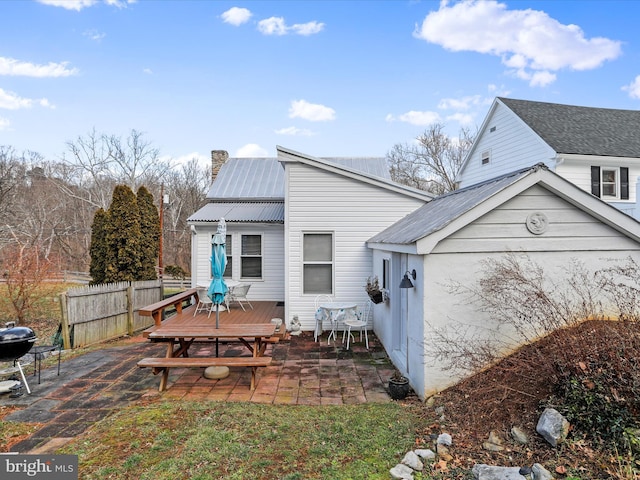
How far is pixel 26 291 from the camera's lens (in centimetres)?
1056

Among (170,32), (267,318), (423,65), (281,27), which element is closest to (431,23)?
(423,65)

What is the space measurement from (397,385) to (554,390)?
6.19 ft

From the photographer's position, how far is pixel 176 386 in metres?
5.63

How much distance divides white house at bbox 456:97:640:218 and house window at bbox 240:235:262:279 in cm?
909

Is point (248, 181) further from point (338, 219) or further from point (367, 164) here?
point (338, 219)

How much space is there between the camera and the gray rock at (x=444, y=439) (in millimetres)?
3541

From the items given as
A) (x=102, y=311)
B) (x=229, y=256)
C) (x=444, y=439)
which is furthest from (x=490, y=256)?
(x=102, y=311)

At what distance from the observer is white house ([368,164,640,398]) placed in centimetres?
476

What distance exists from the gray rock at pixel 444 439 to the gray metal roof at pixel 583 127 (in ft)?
36.8

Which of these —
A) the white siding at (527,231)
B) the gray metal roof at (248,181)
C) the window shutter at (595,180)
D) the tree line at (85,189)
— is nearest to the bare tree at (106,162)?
the tree line at (85,189)

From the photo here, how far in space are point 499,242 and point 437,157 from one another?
2398 centimetres

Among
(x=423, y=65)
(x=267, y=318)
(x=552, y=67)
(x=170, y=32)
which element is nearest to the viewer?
(x=267, y=318)

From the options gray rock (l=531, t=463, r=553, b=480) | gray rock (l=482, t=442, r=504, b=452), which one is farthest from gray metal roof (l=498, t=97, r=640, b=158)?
gray rock (l=531, t=463, r=553, b=480)

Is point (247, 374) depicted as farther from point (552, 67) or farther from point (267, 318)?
point (552, 67)
